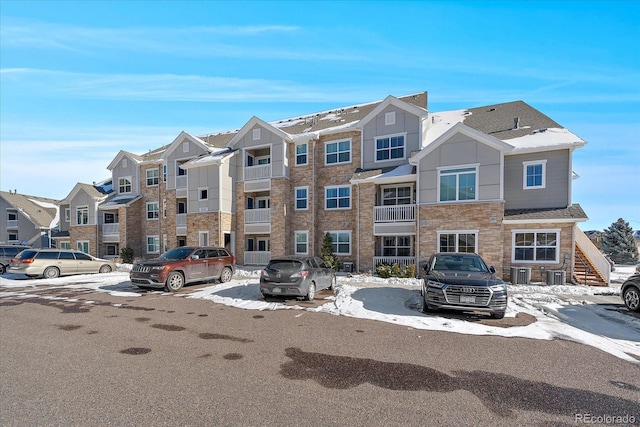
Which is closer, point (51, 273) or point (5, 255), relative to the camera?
point (51, 273)

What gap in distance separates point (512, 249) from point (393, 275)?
6.09 meters

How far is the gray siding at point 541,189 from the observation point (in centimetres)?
1548

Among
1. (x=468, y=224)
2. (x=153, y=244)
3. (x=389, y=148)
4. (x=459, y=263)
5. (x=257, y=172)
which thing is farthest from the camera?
(x=153, y=244)

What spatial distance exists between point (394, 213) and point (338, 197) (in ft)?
13.7

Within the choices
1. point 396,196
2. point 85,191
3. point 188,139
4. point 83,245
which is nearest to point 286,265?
point 396,196

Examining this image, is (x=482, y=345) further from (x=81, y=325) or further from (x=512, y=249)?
(x=512, y=249)

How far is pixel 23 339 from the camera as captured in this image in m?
6.51

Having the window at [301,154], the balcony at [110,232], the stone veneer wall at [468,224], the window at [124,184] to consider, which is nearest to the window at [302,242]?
the window at [301,154]

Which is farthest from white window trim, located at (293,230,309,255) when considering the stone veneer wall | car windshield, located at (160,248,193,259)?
car windshield, located at (160,248,193,259)

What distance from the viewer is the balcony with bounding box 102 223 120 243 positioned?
1060 inches

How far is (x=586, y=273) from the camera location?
14891 mm

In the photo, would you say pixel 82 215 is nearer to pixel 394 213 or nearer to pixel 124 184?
pixel 124 184

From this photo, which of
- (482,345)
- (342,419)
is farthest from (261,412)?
(482,345)

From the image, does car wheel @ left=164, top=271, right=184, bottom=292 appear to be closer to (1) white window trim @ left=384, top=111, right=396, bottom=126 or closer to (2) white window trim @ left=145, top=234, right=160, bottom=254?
(1) white window trim @ left=384, top=111, right=396, bottom=126
